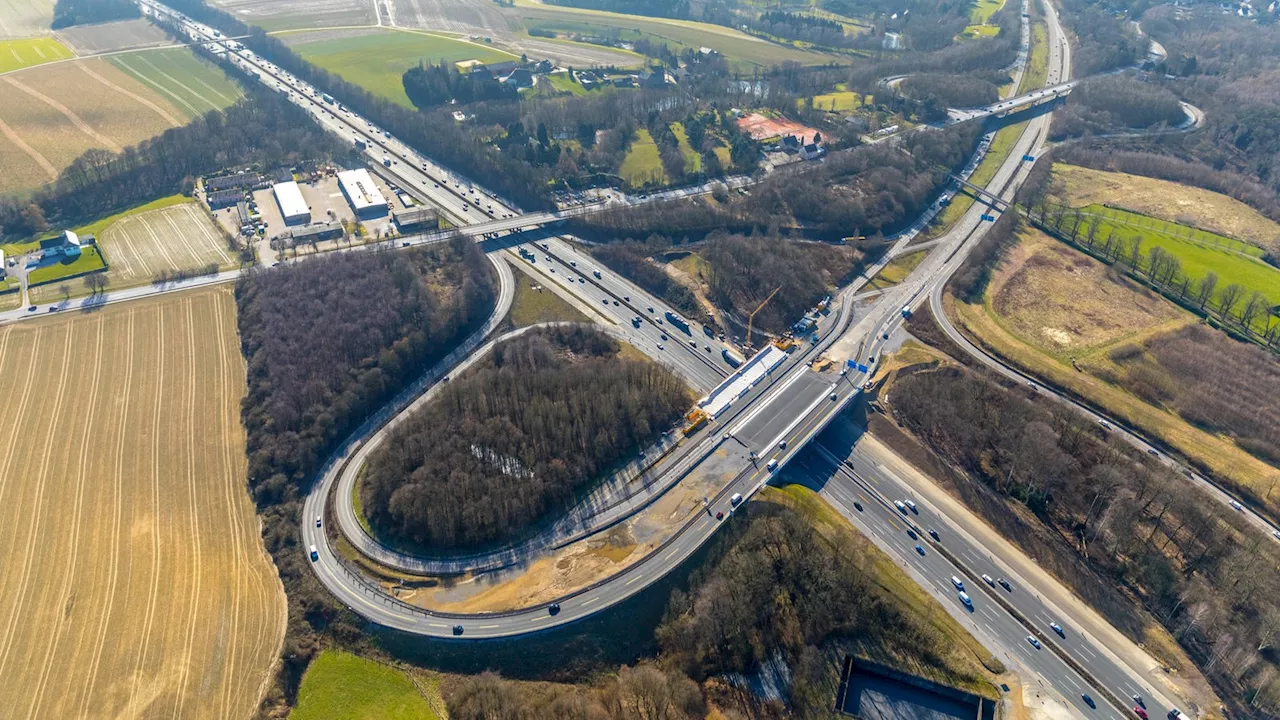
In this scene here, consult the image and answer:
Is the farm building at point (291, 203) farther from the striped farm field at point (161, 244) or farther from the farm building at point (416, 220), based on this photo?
the farm building at point (416, 220)

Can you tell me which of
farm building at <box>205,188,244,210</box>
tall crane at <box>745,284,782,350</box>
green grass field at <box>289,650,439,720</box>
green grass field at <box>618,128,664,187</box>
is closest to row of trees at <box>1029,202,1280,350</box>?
tall crane at <box>745,284,782,350</box>

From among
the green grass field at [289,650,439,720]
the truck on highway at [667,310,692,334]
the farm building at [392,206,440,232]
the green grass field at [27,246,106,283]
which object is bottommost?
the green grass field at [289,650,439,720]

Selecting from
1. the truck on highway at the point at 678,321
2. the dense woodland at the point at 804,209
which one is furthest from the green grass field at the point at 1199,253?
the truck on highway at the point at 678,321

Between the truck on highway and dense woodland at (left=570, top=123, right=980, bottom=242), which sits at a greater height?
dense woodland at (left=570, top=123, right=980, bottom=242)

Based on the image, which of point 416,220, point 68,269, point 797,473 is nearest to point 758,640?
point 797,473

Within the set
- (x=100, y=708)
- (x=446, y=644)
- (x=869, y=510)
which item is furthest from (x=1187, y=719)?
(x=100, y=708)

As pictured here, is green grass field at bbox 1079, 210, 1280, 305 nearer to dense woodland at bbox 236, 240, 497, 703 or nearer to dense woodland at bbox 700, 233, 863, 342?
dense woodland at bbox 700, 233, 863, 342

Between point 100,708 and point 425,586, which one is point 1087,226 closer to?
point 425,586
